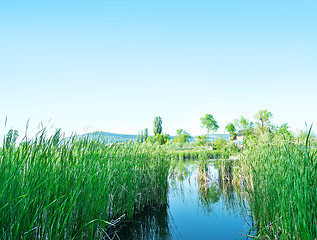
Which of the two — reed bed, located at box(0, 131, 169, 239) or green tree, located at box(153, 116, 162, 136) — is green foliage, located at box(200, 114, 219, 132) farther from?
reed bed, located at box(0, 131, 169, 239)

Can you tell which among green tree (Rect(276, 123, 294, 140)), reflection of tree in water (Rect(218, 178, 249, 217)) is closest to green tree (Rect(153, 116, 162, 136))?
green tree (Rect(276, 123, 294, 140))

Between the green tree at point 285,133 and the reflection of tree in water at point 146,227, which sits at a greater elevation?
the green tree at point 285,133

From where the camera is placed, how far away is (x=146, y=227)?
507 centimetres

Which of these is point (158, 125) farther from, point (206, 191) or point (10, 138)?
point (10, 138)

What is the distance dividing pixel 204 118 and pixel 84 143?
145 ft

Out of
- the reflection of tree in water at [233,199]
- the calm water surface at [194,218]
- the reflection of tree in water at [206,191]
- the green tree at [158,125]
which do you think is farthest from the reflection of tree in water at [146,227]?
the green tree at [158,125]

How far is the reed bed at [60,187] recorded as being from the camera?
6.18 ft

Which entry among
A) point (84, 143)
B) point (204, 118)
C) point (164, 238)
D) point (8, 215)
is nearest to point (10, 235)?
point (8, 215)

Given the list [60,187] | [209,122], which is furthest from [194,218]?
[209,122]

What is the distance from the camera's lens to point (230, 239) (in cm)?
468

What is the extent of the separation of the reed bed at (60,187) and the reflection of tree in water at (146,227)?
30 centimetres

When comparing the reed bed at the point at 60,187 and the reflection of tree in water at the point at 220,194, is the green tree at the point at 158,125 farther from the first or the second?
the reed bed at the point at 60,187

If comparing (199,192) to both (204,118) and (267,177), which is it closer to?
(267,177)

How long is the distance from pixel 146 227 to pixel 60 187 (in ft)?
11.3
